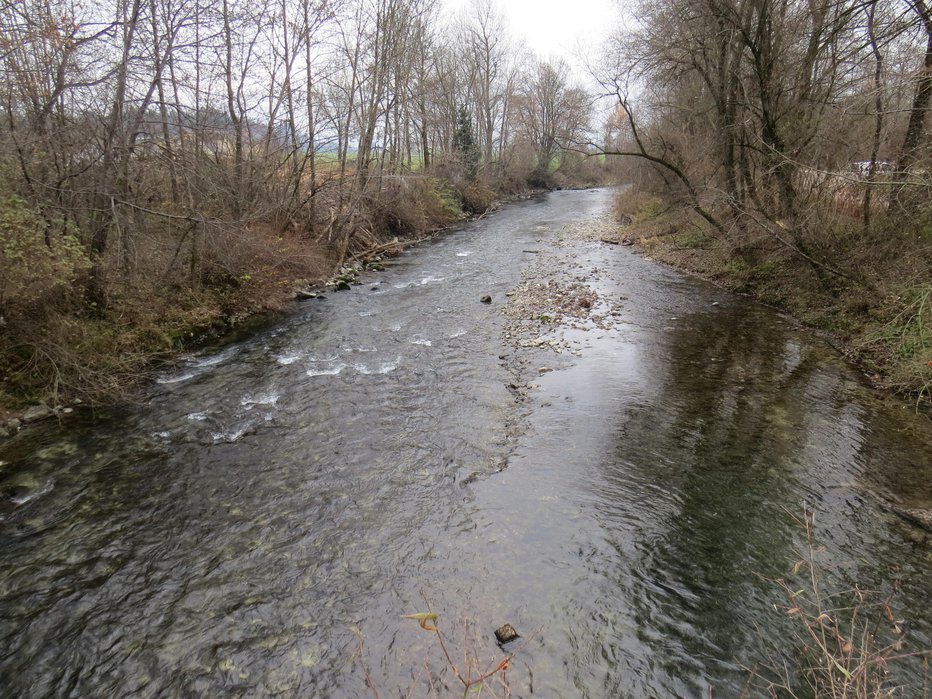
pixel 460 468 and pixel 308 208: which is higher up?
pixel 308 208

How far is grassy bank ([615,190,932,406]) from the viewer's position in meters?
8.48

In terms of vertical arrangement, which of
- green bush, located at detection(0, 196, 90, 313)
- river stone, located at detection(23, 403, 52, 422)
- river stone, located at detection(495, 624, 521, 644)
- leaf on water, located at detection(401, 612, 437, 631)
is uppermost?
green bush, located at detection(0, 196, 90, 313)

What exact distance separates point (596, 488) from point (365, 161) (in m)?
18.6

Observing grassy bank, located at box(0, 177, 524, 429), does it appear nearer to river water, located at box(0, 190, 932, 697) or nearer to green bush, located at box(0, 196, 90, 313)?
green bush, located at box(0, 196, 90, 313)

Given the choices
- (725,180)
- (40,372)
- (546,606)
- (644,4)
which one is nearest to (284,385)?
(40,372)

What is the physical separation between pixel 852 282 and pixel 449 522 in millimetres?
10963

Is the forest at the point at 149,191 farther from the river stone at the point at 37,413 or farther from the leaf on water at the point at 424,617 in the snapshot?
the leaf on water at the point at 424,617

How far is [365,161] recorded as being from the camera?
2106 cm

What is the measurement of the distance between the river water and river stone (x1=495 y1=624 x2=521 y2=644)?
0.30 feet

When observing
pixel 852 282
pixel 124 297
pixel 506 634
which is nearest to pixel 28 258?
pixel 124 297

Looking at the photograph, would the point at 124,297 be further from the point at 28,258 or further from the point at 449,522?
the point at 449,522

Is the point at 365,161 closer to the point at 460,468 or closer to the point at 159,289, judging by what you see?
the point at 159,289

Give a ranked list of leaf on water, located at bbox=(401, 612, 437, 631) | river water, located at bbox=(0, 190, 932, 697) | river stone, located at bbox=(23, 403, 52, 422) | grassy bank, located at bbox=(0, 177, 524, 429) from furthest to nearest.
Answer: grassy bank, located at bbox=(0, 177, 524, 429), river stone, located at bbox=(23, 403, 52, 422), river water, located at bbox=(0, 190, 932, 697), leaf on water, located at bbox=(401, 612, 437, 631)

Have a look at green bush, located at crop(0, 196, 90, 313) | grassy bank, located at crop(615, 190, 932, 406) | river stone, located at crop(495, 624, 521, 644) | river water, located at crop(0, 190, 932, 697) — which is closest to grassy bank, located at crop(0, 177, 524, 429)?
green bush, located at crop(0, 196, 90, 313)
